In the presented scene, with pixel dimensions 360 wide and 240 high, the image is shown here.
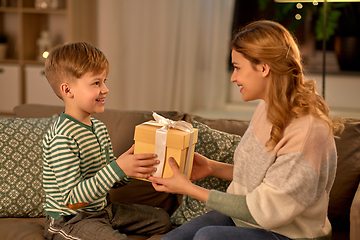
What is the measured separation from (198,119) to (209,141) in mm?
240

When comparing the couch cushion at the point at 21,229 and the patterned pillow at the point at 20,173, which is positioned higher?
the patterned pillow at the point at 20,173

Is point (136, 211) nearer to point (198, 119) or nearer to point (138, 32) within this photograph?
point (198, 119)

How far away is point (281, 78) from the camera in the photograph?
1277mm

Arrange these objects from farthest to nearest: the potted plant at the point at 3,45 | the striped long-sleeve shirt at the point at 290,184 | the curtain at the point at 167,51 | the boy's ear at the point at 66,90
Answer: the potted plant at the point at 3,45 → the curtain at the point at 167,51 → the boy's ear at the point at 66,90 → the striped long-sleeve shirt at the point at 290,184

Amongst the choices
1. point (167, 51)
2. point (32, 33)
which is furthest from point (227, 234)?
point (32, 33)

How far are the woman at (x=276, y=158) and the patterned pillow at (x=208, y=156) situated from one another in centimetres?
42

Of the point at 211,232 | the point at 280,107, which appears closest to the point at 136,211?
the point at 211,232

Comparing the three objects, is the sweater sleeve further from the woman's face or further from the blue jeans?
the woman's face

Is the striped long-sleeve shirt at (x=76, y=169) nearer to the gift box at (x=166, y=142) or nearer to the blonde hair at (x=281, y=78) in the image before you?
the gift box at (x=166, y=142)

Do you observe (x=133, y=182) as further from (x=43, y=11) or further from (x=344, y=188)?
(x=43, y=11)

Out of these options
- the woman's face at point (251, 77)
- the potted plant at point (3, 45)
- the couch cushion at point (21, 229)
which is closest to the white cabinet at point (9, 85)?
the potted plant at point (3, 45)

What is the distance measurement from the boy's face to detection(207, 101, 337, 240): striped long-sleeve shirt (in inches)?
22.4

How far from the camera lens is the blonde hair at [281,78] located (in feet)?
4.10

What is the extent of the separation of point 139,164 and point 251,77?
1.57 ft
